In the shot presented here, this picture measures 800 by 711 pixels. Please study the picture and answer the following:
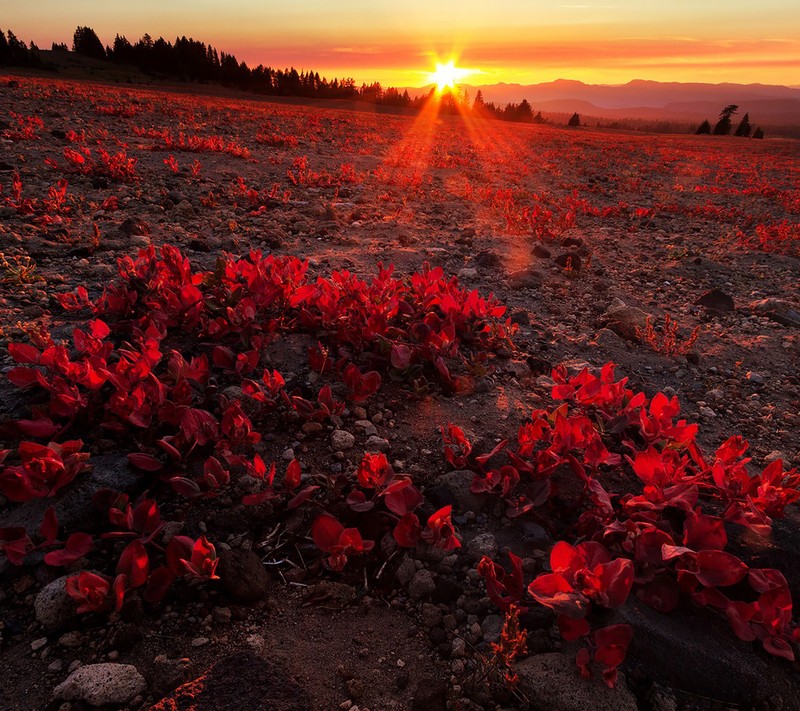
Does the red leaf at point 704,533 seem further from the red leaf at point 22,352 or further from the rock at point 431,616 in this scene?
the red leaf at point 22,352

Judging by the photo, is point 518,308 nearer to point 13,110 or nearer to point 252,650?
point 252,650

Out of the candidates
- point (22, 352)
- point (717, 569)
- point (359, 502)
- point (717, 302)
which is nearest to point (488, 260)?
point (717, 302)

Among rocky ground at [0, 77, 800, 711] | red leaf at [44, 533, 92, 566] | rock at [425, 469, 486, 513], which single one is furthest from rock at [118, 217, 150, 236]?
rock at [425, 469, 486, 513]

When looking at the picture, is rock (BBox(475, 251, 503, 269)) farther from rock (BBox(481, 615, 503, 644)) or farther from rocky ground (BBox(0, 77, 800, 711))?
rock (BBox(481, 615, 503, 644))

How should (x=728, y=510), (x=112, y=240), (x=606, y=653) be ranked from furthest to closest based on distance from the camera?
(x=112, y=240), (x=728, y=510), (x=606, y=653)

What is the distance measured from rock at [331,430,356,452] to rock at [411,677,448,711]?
1.52 m

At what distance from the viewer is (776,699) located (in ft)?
6.91

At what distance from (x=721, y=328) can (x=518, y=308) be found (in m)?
2.68

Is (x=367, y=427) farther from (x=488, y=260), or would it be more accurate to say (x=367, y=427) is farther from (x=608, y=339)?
(x=488, y=260)

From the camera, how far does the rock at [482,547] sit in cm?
274

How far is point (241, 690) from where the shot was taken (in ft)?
6.38

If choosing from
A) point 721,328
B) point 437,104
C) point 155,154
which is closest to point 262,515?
point 721,328

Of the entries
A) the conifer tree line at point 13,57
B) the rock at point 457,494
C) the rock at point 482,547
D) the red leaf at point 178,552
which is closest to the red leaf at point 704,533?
the rock at point 482,547

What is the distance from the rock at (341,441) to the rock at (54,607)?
1.61 meters
